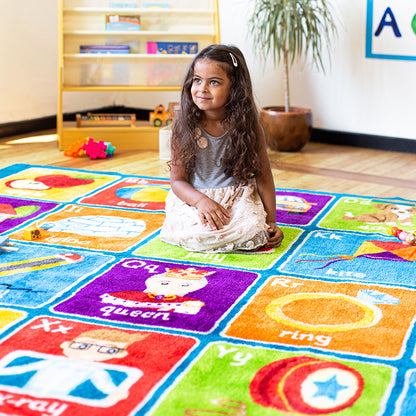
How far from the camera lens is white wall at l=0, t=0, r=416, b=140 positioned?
3.66 meters

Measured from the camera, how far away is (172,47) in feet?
12.3

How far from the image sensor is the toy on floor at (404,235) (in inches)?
83.3

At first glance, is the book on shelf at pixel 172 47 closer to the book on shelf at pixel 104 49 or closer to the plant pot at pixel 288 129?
the book on shelf at pixel 104 49

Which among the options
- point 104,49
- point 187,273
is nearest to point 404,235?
point 187,273

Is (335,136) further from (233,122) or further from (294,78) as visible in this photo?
(233,122)

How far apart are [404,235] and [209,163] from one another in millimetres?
675

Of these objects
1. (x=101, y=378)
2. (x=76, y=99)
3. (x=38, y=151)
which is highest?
(x=76, y=99)

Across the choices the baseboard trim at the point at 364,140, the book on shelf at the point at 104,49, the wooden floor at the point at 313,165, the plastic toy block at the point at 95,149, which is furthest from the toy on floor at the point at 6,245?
the baseboard trim at the point at 364,140

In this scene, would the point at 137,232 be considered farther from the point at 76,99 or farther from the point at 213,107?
the point at 76,99

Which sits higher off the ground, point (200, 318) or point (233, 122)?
point (233, 122)

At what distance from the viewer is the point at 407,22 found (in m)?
3.49

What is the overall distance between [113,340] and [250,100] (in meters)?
0.98

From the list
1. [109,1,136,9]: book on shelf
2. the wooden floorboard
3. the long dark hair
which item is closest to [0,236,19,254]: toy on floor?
the long dark hair

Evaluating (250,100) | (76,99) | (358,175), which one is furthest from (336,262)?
(76,99)
